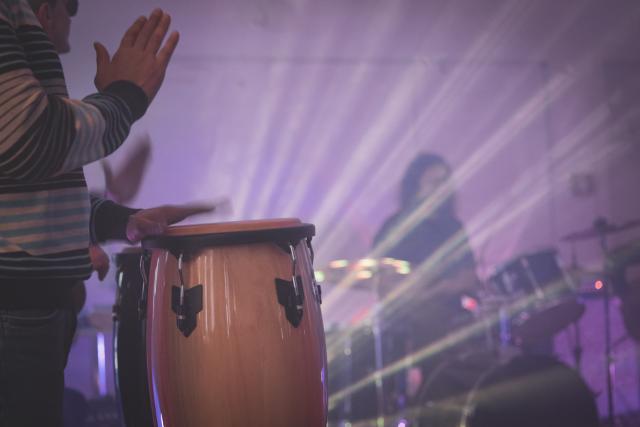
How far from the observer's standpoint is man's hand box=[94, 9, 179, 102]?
1.10 meters

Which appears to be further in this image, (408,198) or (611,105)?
(611,105)

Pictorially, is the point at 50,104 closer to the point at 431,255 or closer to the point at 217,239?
the point at 217,239

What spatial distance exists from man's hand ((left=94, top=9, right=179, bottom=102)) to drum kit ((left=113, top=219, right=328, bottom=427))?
16.2 inches

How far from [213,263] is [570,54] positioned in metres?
5.83

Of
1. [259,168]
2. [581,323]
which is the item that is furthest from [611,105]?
[259,168]

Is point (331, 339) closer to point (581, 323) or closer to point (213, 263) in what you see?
point (581, 323)

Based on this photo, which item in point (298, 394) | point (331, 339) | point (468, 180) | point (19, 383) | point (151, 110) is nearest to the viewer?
point (19, 383)

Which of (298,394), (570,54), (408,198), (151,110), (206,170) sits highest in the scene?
(570,54)

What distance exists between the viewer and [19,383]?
101 centimetres

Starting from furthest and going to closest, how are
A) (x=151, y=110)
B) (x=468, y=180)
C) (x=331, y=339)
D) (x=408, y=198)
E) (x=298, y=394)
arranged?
(x=468, y=180) → (x=151, y=110) → (x=408, y=198) → (x=331, y=339) → (x=298, y=394)

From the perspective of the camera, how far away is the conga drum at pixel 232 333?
1364mm

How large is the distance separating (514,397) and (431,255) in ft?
5.28

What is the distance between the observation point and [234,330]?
4.51 ft

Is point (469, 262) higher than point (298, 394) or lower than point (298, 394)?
higher
